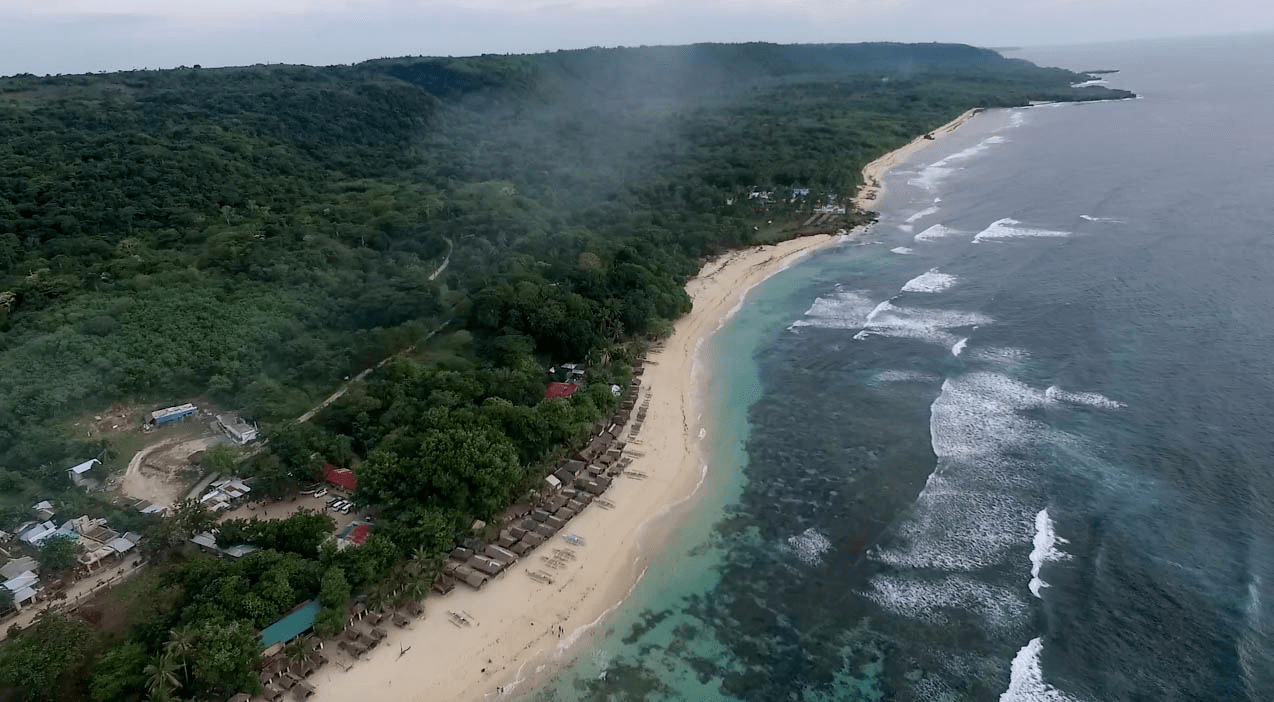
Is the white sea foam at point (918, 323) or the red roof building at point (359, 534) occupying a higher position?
the white sea foam at point (918, 323)

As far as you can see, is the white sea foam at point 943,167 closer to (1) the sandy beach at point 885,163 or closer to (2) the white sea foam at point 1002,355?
(1) the sandy beach at point 885,163

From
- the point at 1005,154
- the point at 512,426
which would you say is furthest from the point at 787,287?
the point at 1005,154

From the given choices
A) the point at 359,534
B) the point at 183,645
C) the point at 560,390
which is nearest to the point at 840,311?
the point at 560,390

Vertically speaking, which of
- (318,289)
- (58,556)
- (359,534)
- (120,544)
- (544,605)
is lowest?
(544,605)

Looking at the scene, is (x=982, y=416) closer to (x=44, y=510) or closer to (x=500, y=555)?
(x=500, y=555)

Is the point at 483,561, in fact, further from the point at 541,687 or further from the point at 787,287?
the point at 787,287

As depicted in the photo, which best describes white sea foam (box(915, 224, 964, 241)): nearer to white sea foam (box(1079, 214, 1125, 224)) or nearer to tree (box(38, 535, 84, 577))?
white sea foam (box(1079, 214, 1125, 224))

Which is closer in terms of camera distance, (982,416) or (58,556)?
(58,556)

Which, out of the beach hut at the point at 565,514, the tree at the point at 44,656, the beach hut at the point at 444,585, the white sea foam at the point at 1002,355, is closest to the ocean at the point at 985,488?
the white sea foam at the point at 1002,355
